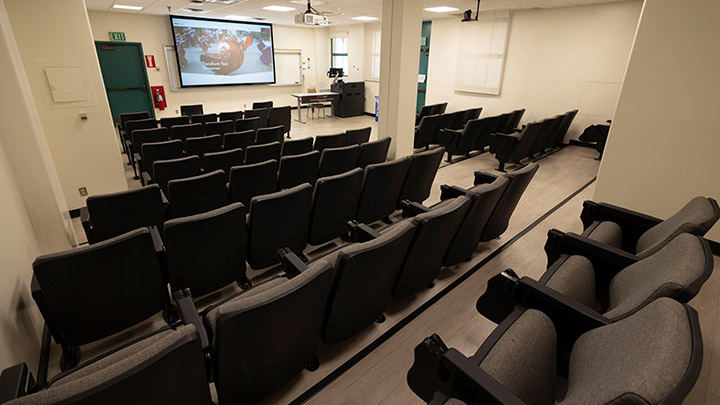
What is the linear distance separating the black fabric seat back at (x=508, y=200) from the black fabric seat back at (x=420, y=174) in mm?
906

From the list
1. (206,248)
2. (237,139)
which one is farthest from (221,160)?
(206,248)

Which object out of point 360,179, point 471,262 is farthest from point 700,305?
point 360,179

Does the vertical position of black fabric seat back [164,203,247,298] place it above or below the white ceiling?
below

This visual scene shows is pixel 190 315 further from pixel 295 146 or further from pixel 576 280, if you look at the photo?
pixel 295 146

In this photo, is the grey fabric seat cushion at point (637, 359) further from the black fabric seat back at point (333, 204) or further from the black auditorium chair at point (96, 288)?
the black auditorium chair at point (96, 288)

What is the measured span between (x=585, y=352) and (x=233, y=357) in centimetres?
134

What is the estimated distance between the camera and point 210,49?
9.88 m

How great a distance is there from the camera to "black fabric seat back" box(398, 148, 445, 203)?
332 centimetres

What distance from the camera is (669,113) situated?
3.21 m

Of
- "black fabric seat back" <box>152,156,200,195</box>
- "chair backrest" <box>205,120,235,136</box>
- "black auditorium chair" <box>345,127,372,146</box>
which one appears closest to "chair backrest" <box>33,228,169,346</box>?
"black fabric seat back" <box>152,156,200,195</box>

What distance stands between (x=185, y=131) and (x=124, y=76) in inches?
213

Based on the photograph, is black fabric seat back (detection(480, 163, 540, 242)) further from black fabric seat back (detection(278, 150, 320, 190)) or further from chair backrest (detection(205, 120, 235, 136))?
chair backrest (detection(205, 120, 235, 136))

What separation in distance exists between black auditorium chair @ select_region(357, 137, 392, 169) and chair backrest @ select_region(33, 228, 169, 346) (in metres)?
2.46

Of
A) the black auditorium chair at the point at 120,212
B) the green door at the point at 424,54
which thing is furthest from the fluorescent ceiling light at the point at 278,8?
the black auditorium chair at the point at 120,212
